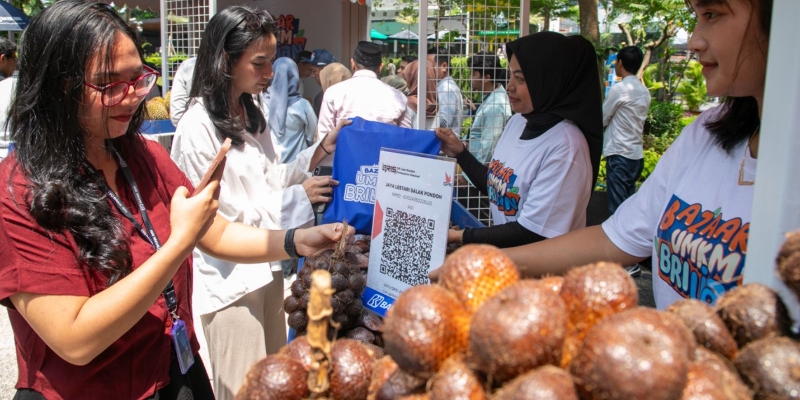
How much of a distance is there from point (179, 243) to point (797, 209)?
144 cm

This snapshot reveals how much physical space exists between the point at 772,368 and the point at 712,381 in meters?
0.12

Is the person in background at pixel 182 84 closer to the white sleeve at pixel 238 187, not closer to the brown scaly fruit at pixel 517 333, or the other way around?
the white sleeve at pixel 238 187

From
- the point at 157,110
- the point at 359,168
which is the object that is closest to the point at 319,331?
the point at 359,168

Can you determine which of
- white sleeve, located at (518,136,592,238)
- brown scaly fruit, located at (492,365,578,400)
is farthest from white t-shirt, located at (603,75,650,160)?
brown scaly fruit, located at (492,365,578,400)

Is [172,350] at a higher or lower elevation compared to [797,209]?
lower

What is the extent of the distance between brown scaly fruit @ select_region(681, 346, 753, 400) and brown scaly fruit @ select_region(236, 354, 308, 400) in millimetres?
677

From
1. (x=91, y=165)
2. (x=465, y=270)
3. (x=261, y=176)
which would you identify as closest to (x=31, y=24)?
(x=91, y=165)

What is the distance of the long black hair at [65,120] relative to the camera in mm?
1535

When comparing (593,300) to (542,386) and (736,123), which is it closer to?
(542,386)

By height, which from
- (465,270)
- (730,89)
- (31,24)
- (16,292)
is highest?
(31,24)

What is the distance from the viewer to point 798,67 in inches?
40.6

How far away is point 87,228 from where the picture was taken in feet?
5.06

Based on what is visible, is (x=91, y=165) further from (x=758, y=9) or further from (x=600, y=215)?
(x=600, y=215)

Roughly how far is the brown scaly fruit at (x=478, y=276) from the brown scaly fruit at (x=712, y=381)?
33 centimetres
